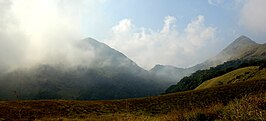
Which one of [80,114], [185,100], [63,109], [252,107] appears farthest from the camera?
[185,100]

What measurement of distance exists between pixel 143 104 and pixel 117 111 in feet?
19.5

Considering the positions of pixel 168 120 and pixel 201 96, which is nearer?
pixel 168 120

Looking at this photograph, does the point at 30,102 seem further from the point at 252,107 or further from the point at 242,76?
the point at 242,76

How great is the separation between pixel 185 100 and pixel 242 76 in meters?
76.4

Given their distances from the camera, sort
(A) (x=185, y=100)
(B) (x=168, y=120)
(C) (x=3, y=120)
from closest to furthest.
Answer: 1. (B) (x=168, y=120)
2. (C) (x=3, y=120)
3. (A) (x=185, y=100)

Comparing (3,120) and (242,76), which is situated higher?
(242,76)

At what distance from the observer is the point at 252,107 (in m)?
10.4

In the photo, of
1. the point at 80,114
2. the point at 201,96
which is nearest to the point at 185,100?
the point at 201,96

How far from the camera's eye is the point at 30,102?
1875 inches

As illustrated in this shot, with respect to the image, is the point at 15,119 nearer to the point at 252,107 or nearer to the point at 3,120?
the point at 3,120

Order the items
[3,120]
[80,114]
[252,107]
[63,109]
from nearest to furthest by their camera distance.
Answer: [252,107] < [3,120] < [80,114] < [63,109]

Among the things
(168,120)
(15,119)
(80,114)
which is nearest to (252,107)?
(168,120)

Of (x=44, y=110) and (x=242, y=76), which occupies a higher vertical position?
(x=242, y=76)

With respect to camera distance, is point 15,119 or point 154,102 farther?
point 154,102
